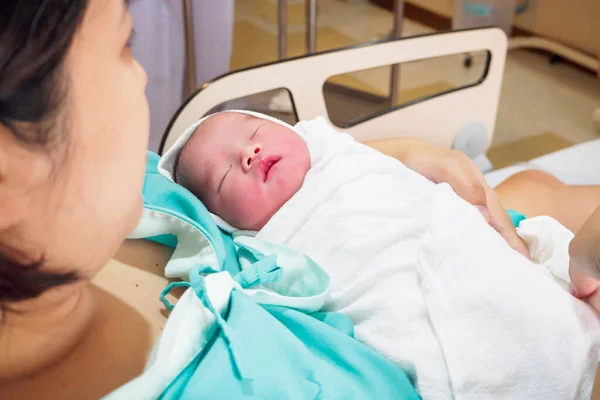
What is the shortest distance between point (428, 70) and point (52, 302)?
7.85 feet

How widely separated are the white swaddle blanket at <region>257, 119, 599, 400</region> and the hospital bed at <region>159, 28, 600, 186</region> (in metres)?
0.32

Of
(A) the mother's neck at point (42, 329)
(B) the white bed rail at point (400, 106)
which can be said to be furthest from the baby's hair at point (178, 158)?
(A) the mother's neck at point (42, 329)

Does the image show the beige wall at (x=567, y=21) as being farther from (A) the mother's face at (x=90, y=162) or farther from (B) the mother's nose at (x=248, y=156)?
(A) the mother's face at (x=90, y=162)

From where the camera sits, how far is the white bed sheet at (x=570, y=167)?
1.38 metres

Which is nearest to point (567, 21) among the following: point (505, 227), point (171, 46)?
point (171, 46)

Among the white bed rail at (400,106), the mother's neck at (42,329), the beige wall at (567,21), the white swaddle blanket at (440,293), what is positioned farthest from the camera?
the beige wall at (567,21)

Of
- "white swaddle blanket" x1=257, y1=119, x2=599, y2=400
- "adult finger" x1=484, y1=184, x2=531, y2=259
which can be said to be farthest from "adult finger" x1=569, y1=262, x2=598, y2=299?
"adult finger" x1=484, y1=184, x2=531, y2=259

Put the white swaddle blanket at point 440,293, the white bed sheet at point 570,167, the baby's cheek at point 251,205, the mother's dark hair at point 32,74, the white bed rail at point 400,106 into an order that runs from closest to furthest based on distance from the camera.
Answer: the mother's dark hair at point 32,74 → the white swaddle blanket at point 440,293 → the baby's cheek at point 251,205 → the white bed rail at point 400,106 → the white bed sheet at point 570,167

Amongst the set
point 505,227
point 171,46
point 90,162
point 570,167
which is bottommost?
point 570,167

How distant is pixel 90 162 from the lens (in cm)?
46

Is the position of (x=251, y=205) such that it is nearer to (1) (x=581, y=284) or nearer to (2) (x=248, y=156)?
(2) (x=248, y=156)

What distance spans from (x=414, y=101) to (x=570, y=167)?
46cm

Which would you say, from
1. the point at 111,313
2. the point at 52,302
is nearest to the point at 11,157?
the point at 52,302

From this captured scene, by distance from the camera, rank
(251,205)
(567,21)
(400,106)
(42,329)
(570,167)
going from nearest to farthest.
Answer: (42,329) → (251,205) → (400,106) → (570,167) → (567,21)
